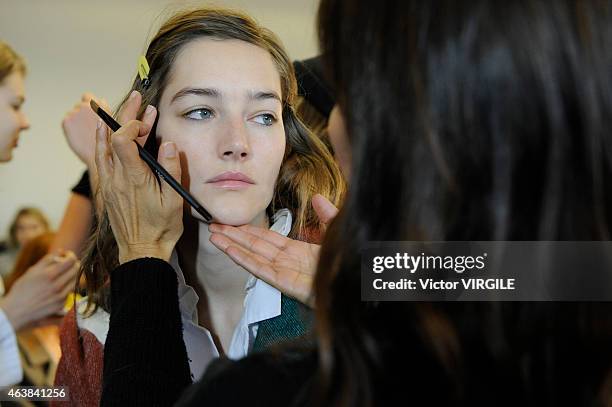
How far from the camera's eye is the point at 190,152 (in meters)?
1.08

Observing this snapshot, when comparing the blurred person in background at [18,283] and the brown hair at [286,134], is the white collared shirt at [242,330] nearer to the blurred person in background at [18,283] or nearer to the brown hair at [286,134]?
the brown hair at [286,134]

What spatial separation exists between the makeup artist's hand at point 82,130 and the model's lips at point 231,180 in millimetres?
246

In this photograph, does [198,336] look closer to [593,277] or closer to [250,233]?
[250,233]

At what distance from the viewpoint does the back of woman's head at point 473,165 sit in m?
0.52

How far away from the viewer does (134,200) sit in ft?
3.14

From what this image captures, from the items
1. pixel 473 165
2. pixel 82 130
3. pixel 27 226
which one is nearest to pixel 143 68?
pixel 82 130

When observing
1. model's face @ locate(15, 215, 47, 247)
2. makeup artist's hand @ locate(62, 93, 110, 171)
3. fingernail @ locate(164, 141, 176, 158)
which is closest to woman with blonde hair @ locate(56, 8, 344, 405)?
fingernail @ locate(164, 141, 176, 158)

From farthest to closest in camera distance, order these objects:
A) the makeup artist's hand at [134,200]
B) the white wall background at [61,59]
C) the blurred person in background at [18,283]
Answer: the white wall background at [61,59] → the blurred person in background at [18,283] → the makeup artist's hand at [134,200]

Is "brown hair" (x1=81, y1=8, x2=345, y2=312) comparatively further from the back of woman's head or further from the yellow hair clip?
the back of woman's head

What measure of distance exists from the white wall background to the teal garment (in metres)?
0.76

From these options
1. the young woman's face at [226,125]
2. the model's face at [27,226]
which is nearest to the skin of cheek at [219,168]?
the young woman's face at [226,125]

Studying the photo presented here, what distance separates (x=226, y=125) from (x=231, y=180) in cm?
8

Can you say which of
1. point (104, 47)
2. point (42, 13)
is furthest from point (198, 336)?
point (42, 13)

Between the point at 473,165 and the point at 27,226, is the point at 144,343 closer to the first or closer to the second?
the point at 473,165
